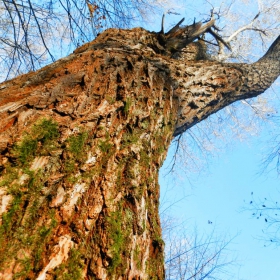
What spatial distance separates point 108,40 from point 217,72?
3.95 feet

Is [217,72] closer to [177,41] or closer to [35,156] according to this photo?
[177,41]

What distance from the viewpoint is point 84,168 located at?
1.35 metres

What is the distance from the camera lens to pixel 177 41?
3.42 meters

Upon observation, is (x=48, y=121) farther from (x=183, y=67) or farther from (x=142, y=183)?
(x=183, y=67)

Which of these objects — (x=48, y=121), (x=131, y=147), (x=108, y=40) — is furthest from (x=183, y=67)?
(x=48, y=121)

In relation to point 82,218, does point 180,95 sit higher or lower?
higher

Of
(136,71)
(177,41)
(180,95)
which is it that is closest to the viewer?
(136,71)

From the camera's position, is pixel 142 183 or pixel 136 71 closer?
pixel 142 183

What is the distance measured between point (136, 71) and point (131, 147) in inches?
26.7

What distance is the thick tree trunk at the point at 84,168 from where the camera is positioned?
3.51 ft

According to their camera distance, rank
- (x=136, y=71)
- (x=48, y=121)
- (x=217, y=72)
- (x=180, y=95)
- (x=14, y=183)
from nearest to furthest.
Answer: (x=14, y=183) < (x=48, y=121) < (x=136, y=71) < (x=180, y=95) < (x=217, y=72)

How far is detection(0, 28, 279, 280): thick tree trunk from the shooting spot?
1071 mm

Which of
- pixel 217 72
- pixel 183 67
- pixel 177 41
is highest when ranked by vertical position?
pixel 177 41

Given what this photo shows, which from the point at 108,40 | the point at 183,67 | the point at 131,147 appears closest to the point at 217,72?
the point at 183,67
